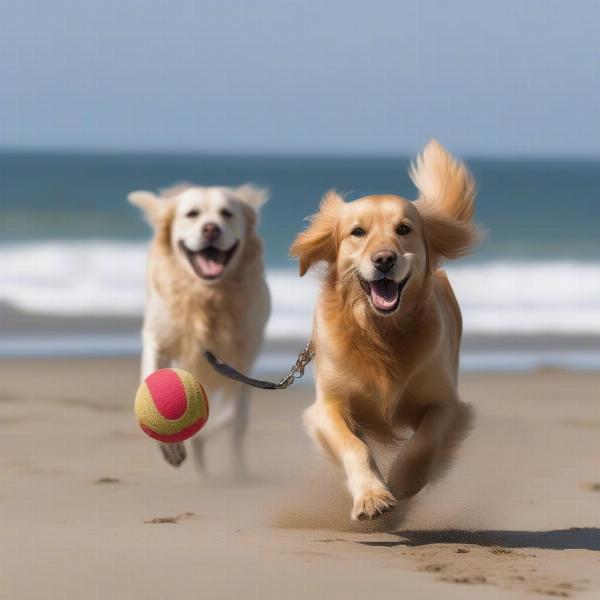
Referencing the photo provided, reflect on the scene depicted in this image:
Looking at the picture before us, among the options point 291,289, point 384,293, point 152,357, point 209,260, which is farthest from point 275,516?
point 291,289

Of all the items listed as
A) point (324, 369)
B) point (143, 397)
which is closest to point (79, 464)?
point (143, 397)

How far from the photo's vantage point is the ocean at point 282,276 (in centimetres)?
1206

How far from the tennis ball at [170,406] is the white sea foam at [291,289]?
6734 mm

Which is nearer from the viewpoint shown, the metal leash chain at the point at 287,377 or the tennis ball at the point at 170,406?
the tennis ball at the point at 170,406

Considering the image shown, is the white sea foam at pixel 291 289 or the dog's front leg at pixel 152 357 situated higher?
the white sea foam at pixel 291 289

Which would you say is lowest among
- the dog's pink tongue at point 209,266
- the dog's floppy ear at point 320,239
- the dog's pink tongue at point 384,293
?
the dog's pink tongue at point 384,293

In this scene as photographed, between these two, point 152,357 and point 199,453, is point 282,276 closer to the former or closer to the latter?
point 152,357

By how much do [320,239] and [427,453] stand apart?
3.01ft

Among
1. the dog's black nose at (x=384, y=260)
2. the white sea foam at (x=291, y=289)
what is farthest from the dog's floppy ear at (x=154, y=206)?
the white sea foam at (x=291, y=289)

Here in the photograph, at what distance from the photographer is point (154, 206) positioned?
7.20 metres

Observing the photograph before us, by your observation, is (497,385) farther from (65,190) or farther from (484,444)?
(65,190)

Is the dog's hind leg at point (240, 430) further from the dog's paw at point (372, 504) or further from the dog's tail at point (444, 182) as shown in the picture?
the dog's paw at point (372, 504)

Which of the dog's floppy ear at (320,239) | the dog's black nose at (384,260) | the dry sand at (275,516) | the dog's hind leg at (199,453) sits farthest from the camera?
the dog's hind leg at (199,453)

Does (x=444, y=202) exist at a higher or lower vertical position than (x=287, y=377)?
higher
